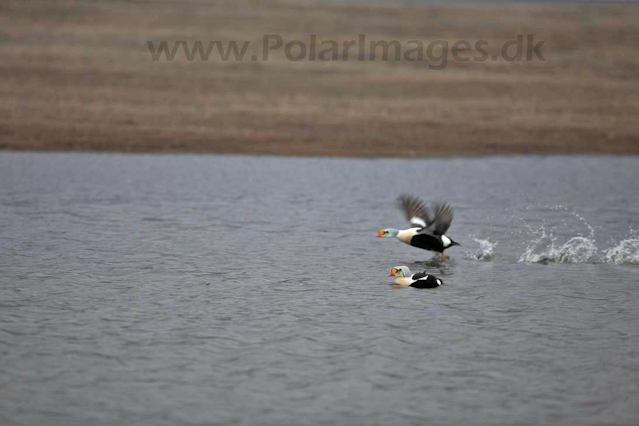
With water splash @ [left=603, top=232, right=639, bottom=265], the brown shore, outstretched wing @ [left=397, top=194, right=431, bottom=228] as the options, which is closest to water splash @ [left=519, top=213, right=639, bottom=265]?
water splash @ [left=603, top=232, right=639, bottom=265]

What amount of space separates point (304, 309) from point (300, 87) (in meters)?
21.6

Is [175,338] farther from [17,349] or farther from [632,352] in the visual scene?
[632,352]

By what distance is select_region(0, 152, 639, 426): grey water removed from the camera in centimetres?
786

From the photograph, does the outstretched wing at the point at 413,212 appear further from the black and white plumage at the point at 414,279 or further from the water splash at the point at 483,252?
the black and white plumage at the point at 414,279

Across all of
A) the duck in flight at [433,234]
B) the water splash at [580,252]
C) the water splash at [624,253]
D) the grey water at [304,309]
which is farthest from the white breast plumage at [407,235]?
the water splash at [624,253]

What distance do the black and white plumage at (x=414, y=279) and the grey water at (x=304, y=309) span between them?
0.17 meters

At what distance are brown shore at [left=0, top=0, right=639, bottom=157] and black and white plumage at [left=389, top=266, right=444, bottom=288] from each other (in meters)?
14.9

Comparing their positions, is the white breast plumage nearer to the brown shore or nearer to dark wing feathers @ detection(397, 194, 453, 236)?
dark wing feathers @ detection(397, 194, 453, 236)

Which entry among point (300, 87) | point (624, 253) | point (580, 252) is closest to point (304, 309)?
point (580, 252)

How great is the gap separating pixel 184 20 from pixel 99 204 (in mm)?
21748

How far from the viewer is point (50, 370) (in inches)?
336

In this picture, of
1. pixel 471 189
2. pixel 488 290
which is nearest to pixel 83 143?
pixel 471 189

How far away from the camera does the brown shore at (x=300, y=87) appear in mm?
27531

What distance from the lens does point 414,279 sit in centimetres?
1195
